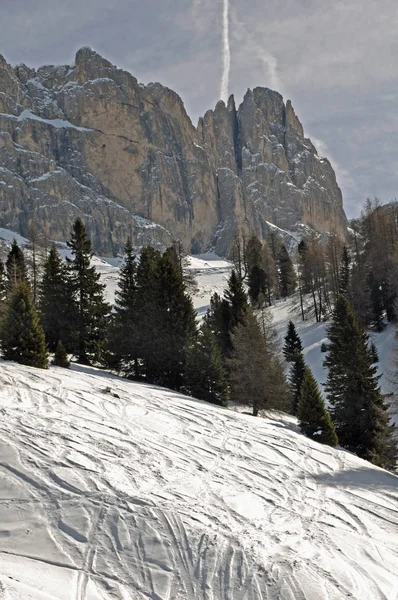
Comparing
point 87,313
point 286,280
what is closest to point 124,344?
point 87,313

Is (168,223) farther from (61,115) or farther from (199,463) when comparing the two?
(199,463)

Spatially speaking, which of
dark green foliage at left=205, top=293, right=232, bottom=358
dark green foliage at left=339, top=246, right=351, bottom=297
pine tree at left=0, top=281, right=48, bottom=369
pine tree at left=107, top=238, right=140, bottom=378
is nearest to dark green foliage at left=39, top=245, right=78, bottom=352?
pine tree at left=107, top=238, right=140, bottom=378

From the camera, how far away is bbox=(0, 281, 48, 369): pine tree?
18312mm

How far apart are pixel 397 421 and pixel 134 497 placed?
2454 centimetres

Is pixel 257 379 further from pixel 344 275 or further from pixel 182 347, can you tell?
pixel 344 275

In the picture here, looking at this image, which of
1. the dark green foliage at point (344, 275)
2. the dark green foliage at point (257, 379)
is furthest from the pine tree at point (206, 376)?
the dark green foliage at point (344, 275)

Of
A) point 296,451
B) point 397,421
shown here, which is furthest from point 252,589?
point 397,421

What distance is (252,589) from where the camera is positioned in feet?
19.9

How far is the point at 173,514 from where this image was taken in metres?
7.65

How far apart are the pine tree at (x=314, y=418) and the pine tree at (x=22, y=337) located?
1161cm

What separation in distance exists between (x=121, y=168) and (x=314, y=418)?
160 meters

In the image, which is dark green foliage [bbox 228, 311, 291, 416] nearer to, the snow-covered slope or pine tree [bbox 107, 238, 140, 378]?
pine tree [bbox 107, 238, 140, 378]

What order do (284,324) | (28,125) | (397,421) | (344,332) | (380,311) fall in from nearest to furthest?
(344,332) < (397,421) < (380,311) < (284,324) < (28,125)

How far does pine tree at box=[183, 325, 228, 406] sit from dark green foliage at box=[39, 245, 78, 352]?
8251mm
